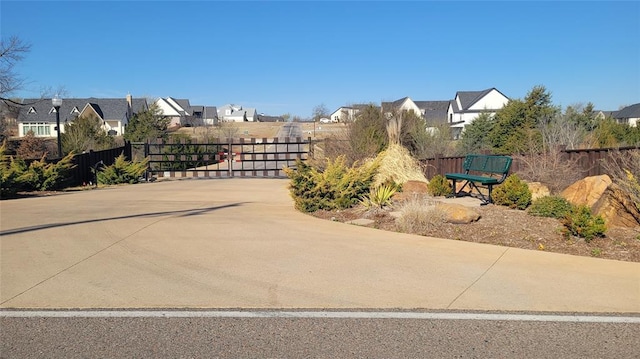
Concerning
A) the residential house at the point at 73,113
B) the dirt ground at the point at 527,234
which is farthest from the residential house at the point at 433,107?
the dirt ground at the point at 527,234

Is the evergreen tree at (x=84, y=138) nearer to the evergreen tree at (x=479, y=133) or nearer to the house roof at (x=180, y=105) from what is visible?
the evergreen tree at (x=479, y=133)

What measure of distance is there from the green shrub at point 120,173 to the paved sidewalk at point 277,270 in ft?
35.9

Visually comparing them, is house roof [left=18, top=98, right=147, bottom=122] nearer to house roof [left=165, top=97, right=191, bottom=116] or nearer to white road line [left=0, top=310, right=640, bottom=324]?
house roof [left=165, top=97, right=191, bottom=116]

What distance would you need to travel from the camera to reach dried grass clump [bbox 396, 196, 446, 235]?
9.00 m

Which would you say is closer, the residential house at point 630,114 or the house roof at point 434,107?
the residential house at point 630,114

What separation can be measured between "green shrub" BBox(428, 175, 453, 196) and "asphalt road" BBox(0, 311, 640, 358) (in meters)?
7.59

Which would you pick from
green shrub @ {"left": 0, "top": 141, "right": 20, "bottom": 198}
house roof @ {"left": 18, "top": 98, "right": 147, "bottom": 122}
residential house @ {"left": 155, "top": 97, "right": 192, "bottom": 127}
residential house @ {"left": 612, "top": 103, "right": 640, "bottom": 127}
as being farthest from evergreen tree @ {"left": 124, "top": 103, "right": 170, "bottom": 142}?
residential house @ {"left": 155, "top": 97, "right": 192, "bottom": 127}

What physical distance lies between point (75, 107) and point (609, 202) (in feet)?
254

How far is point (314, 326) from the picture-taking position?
4.82 m

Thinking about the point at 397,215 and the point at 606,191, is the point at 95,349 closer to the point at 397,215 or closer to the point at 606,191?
the point at 397,215

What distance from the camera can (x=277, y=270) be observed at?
6.62 metres

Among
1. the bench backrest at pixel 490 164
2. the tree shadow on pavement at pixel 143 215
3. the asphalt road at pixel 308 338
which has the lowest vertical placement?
the asphalt road at pixel 308 338

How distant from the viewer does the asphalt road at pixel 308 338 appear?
4.25 m

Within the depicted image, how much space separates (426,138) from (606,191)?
12.2 meters
